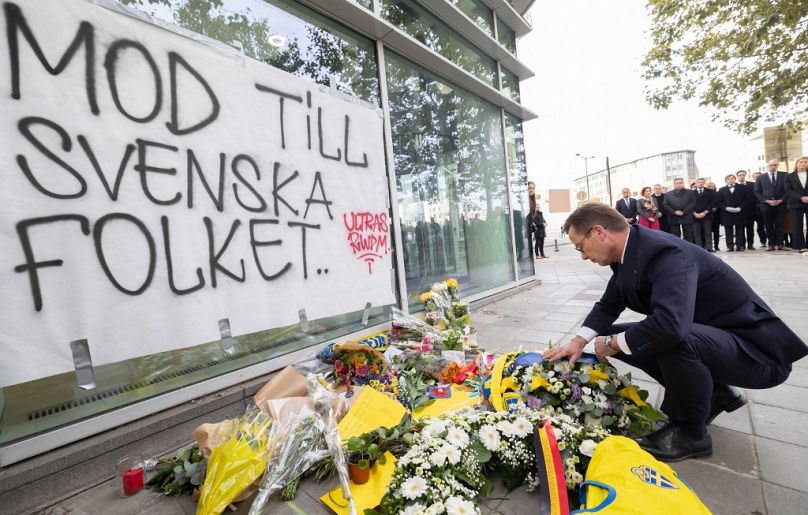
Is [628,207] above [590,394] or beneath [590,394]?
above

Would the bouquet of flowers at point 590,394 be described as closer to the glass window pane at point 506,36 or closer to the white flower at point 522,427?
the white flower at point 522,427

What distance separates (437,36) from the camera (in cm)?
566

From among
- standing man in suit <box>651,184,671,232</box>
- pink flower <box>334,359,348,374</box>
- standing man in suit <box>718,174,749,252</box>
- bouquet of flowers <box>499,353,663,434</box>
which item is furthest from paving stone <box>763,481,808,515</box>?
standing man in suit <box>651,184,671,232</box>

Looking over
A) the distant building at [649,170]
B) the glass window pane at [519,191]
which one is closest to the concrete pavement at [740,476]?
the glass window pane at [519,191]

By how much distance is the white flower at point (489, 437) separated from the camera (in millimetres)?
1864

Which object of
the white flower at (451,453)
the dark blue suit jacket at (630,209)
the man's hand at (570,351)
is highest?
the dark blue suit jacket at (630,209)

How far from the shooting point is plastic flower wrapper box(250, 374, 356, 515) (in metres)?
1.79

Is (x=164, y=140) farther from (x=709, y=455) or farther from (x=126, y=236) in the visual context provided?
(x=709, y=455)

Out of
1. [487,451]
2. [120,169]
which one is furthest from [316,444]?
[120,169]

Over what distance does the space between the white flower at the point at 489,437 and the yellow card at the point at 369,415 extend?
594mm

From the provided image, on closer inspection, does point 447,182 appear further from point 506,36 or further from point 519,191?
point 506,36

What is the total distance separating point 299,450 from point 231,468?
0.33 metres

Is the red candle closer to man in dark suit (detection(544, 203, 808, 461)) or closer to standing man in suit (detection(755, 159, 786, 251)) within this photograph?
man in dark suit (detection(544, 203, 808, 461))

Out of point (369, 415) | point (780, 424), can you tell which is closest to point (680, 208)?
point (780, 424)
